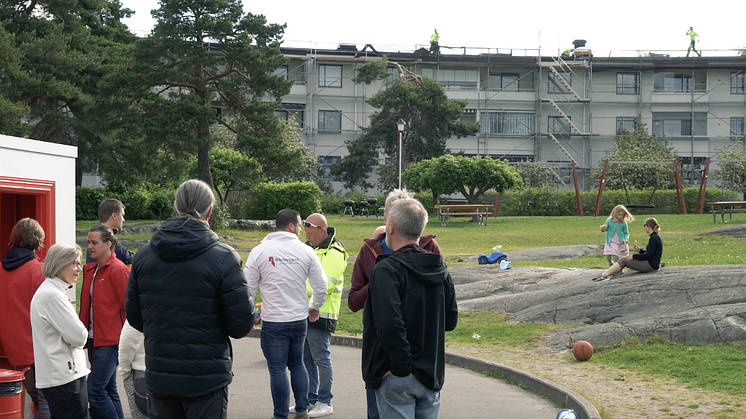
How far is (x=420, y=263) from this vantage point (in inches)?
176

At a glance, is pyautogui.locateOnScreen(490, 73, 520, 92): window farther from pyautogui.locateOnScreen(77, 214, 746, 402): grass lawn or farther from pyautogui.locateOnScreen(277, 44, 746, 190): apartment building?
pyautogui.locateOnScreen(77, 214, 746, 402): grass lawn

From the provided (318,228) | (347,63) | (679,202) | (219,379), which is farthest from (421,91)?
(219,379)

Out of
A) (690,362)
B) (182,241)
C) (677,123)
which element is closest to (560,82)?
(677,123)

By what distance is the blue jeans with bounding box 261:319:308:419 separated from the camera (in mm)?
7133

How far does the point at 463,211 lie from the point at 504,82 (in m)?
30.0

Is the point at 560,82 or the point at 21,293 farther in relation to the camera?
the point at 560,82

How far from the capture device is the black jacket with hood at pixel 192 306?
4438 mm

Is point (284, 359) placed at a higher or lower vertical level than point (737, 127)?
lower

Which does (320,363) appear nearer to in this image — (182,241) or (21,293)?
(21,293)

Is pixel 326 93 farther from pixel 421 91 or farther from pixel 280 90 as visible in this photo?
pixel 280 90

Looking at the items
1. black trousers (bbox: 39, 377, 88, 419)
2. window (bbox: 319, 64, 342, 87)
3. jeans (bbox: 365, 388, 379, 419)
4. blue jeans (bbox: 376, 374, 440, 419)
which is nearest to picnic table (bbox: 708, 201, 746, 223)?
jeans (bbox: 365, 388, 379, 419)

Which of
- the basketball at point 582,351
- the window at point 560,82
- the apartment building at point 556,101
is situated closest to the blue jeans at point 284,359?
the basketball at point 582,351

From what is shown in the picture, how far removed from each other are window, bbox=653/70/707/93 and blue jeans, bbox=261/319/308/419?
62.7 meters

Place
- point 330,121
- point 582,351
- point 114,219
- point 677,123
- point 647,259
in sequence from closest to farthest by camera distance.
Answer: point 114,219 < point 582,351 < point 647,259 < point 330,121 < point 677,123
